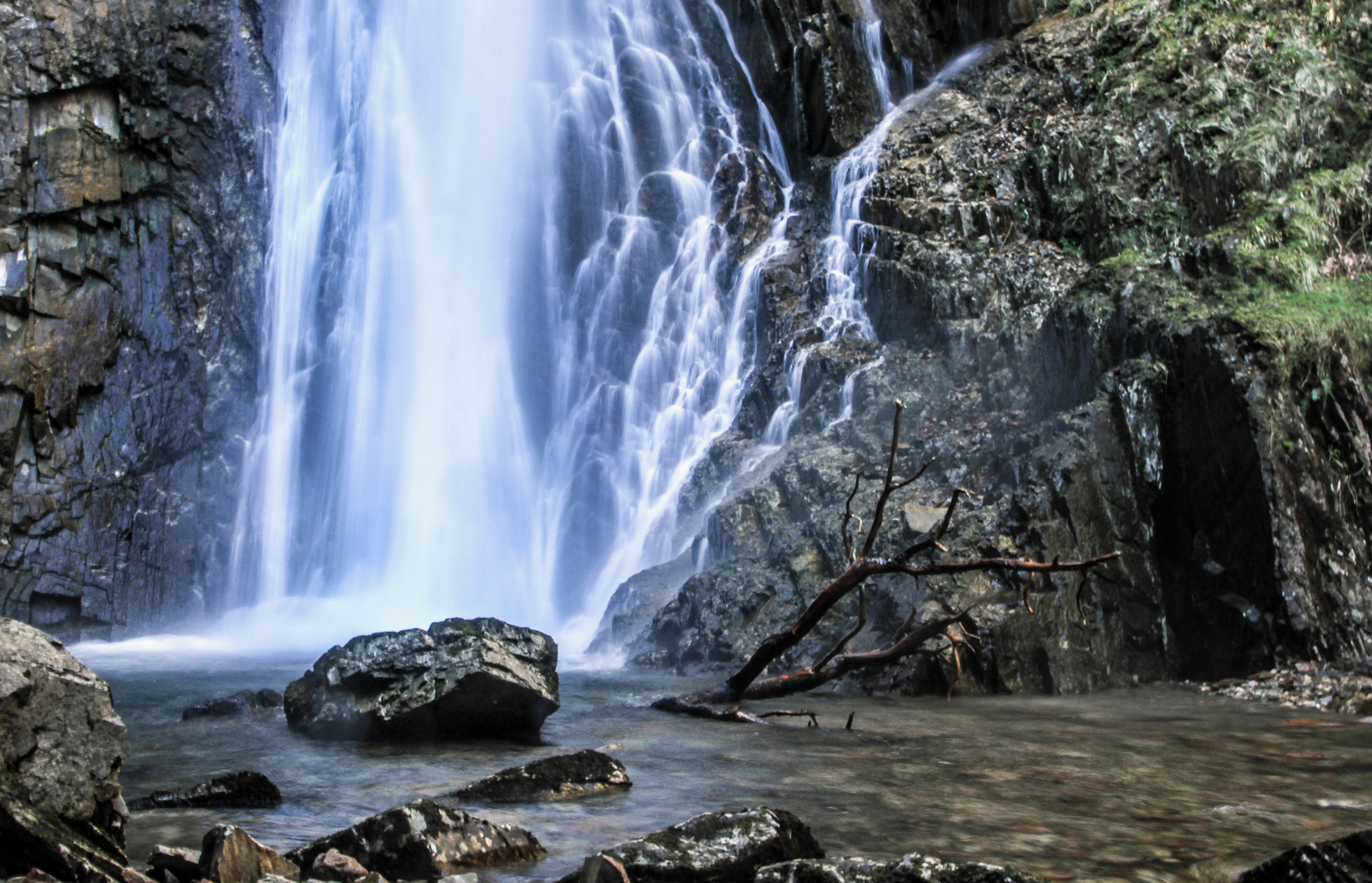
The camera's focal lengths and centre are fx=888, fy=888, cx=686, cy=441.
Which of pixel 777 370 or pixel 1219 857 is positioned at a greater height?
pixel 777 370

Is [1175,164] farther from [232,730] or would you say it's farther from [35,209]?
[35,209]

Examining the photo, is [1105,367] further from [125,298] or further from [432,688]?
[125,298]

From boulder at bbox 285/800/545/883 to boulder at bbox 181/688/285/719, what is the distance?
5.36 m

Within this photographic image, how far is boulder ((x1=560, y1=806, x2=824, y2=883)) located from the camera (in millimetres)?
3213

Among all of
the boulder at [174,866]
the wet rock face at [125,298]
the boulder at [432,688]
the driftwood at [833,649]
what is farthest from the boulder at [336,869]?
the wet rock face at [125,298]

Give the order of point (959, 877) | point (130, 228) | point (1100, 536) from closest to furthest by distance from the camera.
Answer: point (959, 877) → point (1100, 536) → point (130, 228)

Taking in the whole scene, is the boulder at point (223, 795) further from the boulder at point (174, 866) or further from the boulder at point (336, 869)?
the boulder at point (336, 869)

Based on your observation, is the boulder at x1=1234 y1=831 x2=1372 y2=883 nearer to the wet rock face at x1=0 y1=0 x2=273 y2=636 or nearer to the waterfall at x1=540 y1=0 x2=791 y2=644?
the waterfall at x1=540 y1=0 x2=791 y2=644

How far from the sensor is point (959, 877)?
9.66 ft

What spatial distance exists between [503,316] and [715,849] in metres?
21.4

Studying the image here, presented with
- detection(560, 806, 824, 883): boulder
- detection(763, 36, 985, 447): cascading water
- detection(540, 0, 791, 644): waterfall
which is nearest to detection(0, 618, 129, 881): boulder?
detection(560, 806, 824, 883): boulder

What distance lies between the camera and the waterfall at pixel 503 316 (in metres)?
19.7

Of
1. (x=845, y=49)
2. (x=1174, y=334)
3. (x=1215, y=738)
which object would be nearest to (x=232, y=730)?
(x=1215, y=738)

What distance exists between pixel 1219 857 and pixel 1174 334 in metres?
9.45
